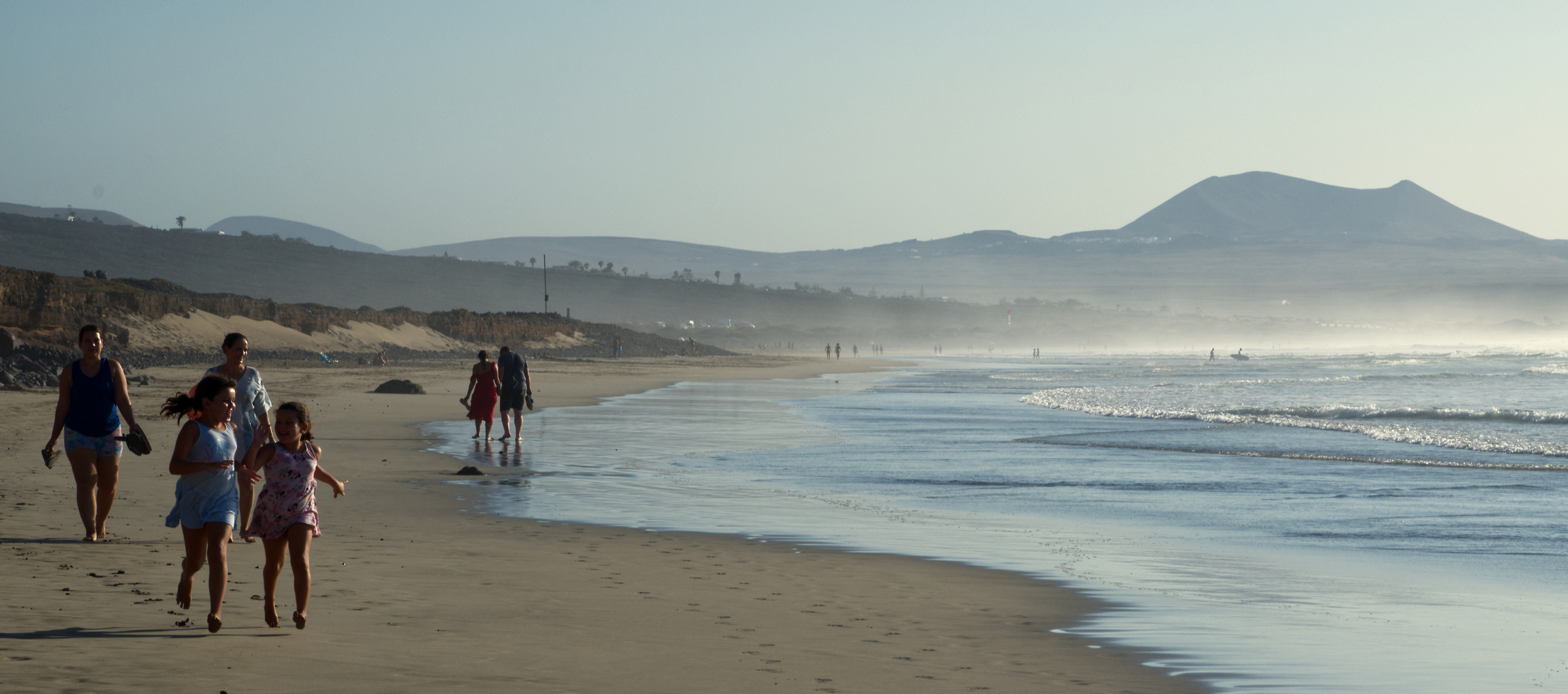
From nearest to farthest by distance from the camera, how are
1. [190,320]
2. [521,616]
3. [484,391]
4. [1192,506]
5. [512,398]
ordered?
[521,616] → [1192,506] → [484,391] → [512,398] → [190,320]

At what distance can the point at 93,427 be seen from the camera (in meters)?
8.30

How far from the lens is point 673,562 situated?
8.62 m

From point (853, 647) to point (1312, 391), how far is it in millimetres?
36384

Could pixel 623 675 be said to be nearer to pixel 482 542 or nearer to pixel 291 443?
pixel 291 443

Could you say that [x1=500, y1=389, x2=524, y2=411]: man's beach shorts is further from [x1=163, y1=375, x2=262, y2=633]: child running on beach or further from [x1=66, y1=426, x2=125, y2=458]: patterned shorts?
[x1=163, y1=375, x2=262, y2=633]: child running on beach

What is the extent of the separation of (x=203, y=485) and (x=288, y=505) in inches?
21.9

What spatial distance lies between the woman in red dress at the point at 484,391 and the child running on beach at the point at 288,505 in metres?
11.6

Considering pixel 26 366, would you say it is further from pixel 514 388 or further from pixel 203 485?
pixel 203 485

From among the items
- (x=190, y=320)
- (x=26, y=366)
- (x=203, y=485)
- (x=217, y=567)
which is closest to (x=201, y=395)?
(x=203, y=485)

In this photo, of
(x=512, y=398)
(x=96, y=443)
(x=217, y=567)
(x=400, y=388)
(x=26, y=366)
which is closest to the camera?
(x=217, y=567)

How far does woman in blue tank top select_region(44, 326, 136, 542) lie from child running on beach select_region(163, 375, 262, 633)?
225 cm

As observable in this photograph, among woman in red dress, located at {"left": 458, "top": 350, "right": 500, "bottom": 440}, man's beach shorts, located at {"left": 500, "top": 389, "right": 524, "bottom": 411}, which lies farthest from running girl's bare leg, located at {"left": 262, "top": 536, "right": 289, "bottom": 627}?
man's beach shorts, located at {"left": 500, "top": 389, "right": 524, "bottom": 411}

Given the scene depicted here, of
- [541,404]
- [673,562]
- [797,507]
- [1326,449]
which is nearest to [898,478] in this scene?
[797,507]

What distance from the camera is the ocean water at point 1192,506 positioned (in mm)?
6645
